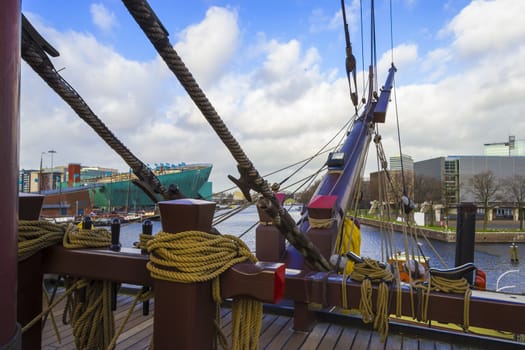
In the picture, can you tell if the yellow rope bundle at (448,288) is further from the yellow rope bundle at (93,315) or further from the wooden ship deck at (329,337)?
the yellow rope bundle at (93,315)

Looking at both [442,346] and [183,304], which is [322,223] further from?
[183,304]

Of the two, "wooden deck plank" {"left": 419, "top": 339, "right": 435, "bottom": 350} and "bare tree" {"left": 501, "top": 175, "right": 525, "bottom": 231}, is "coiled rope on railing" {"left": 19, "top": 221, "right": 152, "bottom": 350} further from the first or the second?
"bare tree" {"left": 501, "top": 175, "right": 525, "bottom": 231}

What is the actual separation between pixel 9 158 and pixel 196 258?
0.58 meters

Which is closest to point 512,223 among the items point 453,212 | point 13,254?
point 453,212

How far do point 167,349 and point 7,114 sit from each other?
834mm

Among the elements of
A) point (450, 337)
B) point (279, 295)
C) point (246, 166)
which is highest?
point (246, 166)

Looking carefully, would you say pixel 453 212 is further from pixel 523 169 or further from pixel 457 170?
pixel 523 169

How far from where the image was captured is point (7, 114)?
723mm

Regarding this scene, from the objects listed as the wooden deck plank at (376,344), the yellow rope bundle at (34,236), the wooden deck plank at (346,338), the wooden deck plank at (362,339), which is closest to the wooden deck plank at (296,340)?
the wooden deck plank at (346,338)

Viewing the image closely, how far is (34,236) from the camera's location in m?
1.41

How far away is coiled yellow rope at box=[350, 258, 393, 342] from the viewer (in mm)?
1941

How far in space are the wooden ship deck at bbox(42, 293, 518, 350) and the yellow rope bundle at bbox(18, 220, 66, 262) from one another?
1.32m

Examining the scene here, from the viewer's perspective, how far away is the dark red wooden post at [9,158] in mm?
715

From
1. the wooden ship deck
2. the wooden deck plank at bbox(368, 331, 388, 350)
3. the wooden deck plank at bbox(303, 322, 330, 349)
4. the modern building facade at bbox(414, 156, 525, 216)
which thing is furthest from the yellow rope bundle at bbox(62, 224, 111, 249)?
the modern building facade at bbox(414, 156, 525, 216)
